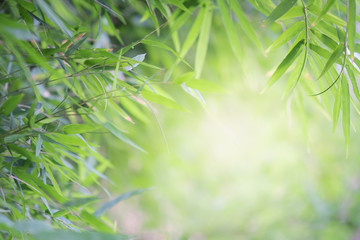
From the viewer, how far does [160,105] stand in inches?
38.4

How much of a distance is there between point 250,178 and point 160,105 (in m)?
0.51

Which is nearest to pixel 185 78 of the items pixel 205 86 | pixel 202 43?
pixel 205 86

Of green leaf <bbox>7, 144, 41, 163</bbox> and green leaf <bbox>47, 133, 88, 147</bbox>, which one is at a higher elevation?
green leaf <bbox>47, 133, 88, 147</bbox>

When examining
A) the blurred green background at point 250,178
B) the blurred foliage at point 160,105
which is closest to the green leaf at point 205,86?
the blurred foliage at point 160,105

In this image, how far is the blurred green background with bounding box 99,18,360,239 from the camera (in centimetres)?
109

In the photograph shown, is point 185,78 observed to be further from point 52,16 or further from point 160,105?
point 160,105

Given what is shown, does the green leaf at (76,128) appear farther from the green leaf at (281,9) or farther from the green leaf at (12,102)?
the green leaf at (281,9)

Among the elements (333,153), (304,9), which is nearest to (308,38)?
(304,9)

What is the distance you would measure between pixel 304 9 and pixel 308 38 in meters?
0.03

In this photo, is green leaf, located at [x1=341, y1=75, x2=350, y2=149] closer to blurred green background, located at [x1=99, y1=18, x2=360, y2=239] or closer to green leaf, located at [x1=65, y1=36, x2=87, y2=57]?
green leaf, located at [x1=65, y1=36, x2=87, y2=57]

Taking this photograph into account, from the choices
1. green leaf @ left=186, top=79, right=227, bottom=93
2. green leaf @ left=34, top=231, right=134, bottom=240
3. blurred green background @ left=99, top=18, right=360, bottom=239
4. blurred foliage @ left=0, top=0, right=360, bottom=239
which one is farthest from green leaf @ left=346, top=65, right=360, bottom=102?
blurred green background @ left=99, top=18, right=360, bottom=239

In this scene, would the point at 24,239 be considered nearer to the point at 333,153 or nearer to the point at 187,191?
the point at 187,191

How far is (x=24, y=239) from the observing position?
0.93ft

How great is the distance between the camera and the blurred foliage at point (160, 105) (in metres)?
0.30
